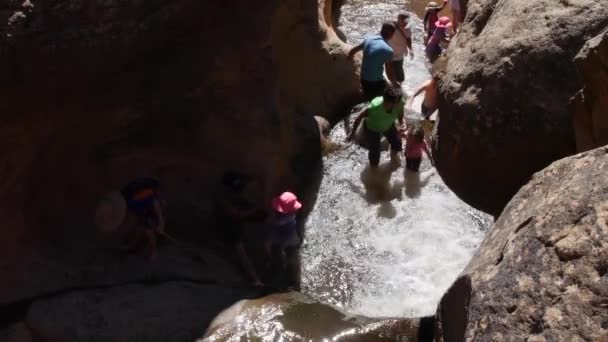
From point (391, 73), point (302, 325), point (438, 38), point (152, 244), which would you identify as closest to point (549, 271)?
point (302, 325)

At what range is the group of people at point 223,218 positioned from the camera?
5.74 meters

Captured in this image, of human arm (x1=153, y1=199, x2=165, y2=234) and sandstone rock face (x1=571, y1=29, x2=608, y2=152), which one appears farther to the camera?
human arm (x1=153, y1=199, x2=165, y2=234)

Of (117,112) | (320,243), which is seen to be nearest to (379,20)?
(320,243)

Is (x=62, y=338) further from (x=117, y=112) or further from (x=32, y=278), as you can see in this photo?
(x=117, y=112)

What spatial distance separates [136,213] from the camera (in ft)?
18.8

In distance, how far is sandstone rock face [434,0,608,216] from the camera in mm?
4652

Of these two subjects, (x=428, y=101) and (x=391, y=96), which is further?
(x=428, y=101)

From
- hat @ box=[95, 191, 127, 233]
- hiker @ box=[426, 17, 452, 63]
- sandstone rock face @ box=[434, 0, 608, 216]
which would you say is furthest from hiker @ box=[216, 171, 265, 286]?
hiker @ box=[426, 17, 452, 63]

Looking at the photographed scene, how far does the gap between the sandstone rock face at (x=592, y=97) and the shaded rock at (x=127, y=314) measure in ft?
9.82

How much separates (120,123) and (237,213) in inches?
50.3

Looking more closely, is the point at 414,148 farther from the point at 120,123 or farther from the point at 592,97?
the point at 592,97

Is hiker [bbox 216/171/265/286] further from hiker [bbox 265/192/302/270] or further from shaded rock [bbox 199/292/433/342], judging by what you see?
shaded rock [bbox 199/292/433/342]

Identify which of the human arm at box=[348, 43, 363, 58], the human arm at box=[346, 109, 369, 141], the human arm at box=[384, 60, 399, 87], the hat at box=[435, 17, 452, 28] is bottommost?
the human arm at box=[346, 109, 369, 141]

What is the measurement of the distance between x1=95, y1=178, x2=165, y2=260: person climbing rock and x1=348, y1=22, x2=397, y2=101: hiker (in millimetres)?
3370
